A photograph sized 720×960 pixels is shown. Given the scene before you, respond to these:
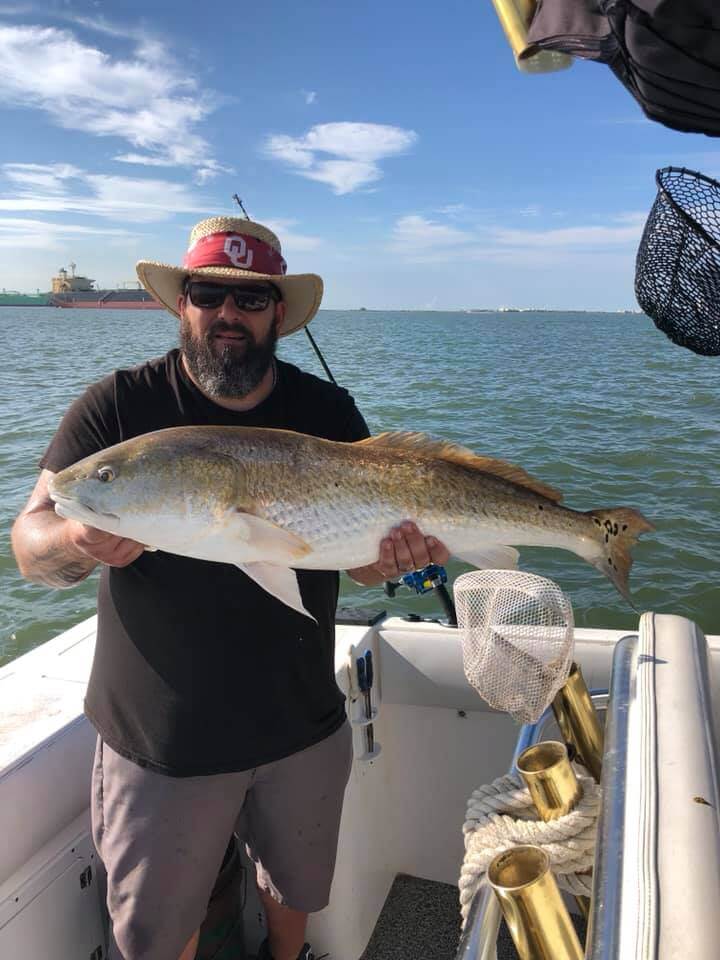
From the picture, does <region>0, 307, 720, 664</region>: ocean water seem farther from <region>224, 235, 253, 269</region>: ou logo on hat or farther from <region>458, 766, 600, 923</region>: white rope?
<region>458, 766, 600, 923</region>: white rope

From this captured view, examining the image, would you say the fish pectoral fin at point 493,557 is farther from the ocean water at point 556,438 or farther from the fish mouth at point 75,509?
the ocean water at point 556,438

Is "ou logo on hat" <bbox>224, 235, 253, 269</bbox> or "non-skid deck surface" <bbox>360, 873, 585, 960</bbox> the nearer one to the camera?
"ou logo on hat" <bbox>224, 235, 253, 269</bbox>

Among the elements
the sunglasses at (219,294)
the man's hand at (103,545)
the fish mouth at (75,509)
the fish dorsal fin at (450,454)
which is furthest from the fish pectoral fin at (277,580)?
the sunglasses at (219,294)

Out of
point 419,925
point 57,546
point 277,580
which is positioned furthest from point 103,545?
point 419,925

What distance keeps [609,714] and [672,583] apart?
25.9ft

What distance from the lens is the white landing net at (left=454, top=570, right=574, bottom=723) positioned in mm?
2012

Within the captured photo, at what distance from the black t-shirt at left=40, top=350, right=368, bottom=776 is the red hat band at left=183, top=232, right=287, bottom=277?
49cm

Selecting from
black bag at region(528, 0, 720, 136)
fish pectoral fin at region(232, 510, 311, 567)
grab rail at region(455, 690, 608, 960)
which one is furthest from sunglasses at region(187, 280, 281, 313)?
grab rail at region(455, 690, 608, 960)

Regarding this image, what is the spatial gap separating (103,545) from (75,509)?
0.16 m

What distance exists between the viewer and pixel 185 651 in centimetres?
275

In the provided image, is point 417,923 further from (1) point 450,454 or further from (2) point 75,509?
(2) point 75,509

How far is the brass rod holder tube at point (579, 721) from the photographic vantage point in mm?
2111

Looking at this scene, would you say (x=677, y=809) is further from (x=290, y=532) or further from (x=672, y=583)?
(x=672, y=583)

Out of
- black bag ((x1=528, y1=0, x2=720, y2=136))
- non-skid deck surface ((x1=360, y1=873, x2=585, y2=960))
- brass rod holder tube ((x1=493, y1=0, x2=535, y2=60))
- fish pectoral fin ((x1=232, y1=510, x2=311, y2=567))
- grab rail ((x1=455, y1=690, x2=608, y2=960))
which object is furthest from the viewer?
non-skid deck surface ((x1=360, y1=873, x2=585, y2=960))
